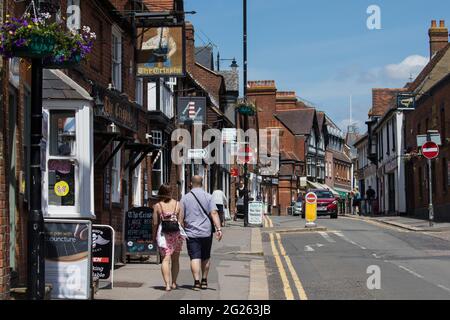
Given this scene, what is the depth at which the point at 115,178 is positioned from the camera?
57.2ft

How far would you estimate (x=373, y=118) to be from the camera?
5725 cm

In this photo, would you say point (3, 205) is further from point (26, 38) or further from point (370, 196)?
point (370, 196)

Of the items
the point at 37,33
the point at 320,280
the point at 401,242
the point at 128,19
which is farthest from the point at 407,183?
the point at 37,33

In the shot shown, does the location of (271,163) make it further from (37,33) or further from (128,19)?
(37,33)

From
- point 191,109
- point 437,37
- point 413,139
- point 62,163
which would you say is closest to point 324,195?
point 413,139

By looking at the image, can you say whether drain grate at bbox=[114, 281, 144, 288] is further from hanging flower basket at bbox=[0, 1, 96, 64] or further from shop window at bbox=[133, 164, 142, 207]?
shop window at bbox=[133, 164, 142, 207]

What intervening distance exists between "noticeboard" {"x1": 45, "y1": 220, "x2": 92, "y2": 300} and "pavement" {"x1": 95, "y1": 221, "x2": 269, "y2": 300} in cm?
114

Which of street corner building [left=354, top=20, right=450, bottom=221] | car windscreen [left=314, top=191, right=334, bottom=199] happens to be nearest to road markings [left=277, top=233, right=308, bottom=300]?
street corner building [left=354, top=20, right=450, bottom=221]

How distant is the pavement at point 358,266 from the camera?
1171 cm

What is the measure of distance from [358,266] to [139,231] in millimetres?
4826

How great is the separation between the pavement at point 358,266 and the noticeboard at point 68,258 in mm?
3296

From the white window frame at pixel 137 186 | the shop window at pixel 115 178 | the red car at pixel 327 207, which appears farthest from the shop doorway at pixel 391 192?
the shop window at pixel 115 178

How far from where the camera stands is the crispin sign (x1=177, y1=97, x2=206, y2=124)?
26.7 meters

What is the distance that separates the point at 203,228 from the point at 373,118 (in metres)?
47.5
